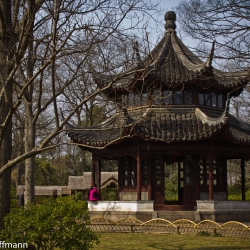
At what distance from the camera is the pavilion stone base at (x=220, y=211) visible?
1585 centimetres

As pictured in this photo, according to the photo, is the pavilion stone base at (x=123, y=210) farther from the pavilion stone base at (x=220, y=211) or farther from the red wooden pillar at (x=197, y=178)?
the red wooden pillar at (x=197, y=178)

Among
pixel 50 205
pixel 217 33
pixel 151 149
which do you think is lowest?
pixel 50 205

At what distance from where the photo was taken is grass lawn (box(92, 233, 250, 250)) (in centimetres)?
1087

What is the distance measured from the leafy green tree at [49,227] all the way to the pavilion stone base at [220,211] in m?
8.41

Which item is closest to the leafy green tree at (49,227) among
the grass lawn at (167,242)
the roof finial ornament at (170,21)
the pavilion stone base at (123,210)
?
the grass lawn at (167,242)

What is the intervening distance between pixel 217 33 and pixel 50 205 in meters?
5.15

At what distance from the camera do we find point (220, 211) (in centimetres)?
1600

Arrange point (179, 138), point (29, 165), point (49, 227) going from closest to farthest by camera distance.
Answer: point (49, 227) < point (29, 165) < point (179, 138)

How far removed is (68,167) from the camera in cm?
5338

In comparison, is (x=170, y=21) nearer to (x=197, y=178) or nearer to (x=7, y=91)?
(x=197, y=178)

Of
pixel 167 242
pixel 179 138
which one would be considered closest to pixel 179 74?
pixel 179 138

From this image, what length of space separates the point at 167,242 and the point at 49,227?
4685mm

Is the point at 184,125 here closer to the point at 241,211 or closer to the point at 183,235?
the point at 241,211

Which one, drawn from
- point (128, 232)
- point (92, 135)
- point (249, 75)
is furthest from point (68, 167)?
point (249, 75)
